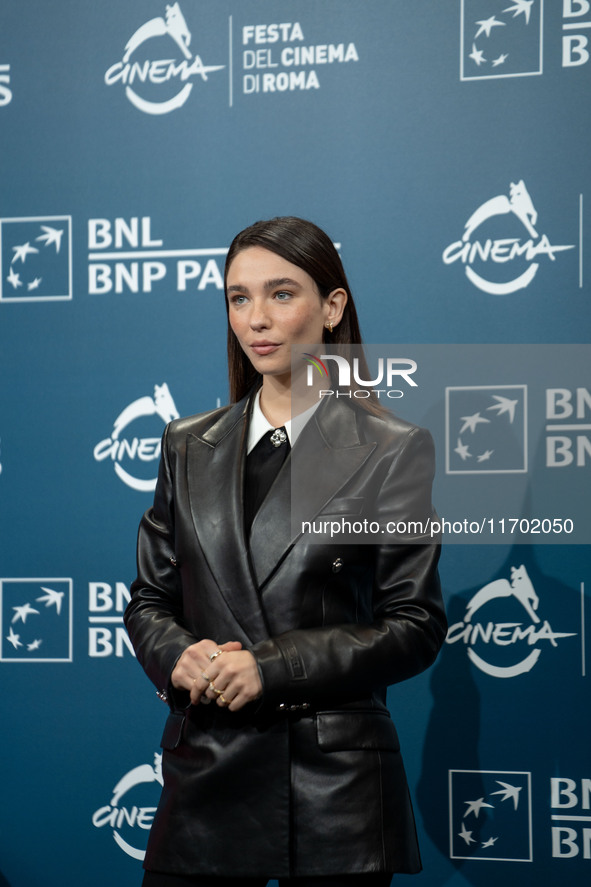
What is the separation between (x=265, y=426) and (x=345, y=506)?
25 cm

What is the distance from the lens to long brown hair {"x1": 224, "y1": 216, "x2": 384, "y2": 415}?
6.25 ft

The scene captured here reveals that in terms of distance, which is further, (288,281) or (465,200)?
(465,200)

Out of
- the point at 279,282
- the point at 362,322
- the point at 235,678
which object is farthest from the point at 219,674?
the point at 362,322

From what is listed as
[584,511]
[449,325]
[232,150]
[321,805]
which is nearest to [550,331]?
[449,325]

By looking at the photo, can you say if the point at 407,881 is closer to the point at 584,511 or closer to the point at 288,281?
the point at 584,511

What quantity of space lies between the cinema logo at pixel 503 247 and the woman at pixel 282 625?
0.91 metres

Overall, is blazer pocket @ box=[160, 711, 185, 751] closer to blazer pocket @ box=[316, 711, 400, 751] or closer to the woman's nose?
blazer pocket @ box=[316, 711, 400, 751]

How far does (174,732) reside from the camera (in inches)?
71.2

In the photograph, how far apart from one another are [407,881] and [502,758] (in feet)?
1.47

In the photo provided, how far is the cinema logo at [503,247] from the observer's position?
272 centimetres

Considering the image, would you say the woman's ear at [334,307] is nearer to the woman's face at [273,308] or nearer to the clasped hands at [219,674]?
the woman's face at [273,308]

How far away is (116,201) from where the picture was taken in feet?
9.88

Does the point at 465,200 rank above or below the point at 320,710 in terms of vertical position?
above

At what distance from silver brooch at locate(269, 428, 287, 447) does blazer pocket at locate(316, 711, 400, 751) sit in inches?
19.8
